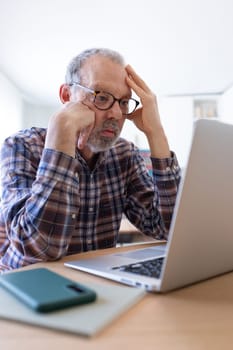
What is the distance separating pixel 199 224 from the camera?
511 mm

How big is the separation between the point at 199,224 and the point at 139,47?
120 inches

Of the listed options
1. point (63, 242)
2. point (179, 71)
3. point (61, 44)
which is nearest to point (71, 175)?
point (63, 242)

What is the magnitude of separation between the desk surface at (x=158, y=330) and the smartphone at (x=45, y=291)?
0.04 metres

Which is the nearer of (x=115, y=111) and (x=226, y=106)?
(x=115, y=111)

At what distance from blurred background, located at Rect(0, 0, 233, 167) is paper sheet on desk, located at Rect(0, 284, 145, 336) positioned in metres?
1.37

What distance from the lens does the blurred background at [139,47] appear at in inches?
98.7

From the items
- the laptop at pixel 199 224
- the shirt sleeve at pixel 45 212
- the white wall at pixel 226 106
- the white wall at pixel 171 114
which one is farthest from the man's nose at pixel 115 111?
the white wall at pixel 226 106

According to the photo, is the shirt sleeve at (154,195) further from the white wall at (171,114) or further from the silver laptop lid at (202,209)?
the white wall at (171,114)

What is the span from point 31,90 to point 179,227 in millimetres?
4702

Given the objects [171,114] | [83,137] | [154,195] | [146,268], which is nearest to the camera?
[146,268]

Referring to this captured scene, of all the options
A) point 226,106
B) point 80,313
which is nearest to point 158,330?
point 80,313

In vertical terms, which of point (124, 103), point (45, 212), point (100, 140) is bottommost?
point (45, 212)

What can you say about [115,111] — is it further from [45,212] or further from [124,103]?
[45,212]

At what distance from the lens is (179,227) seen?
0.47m
